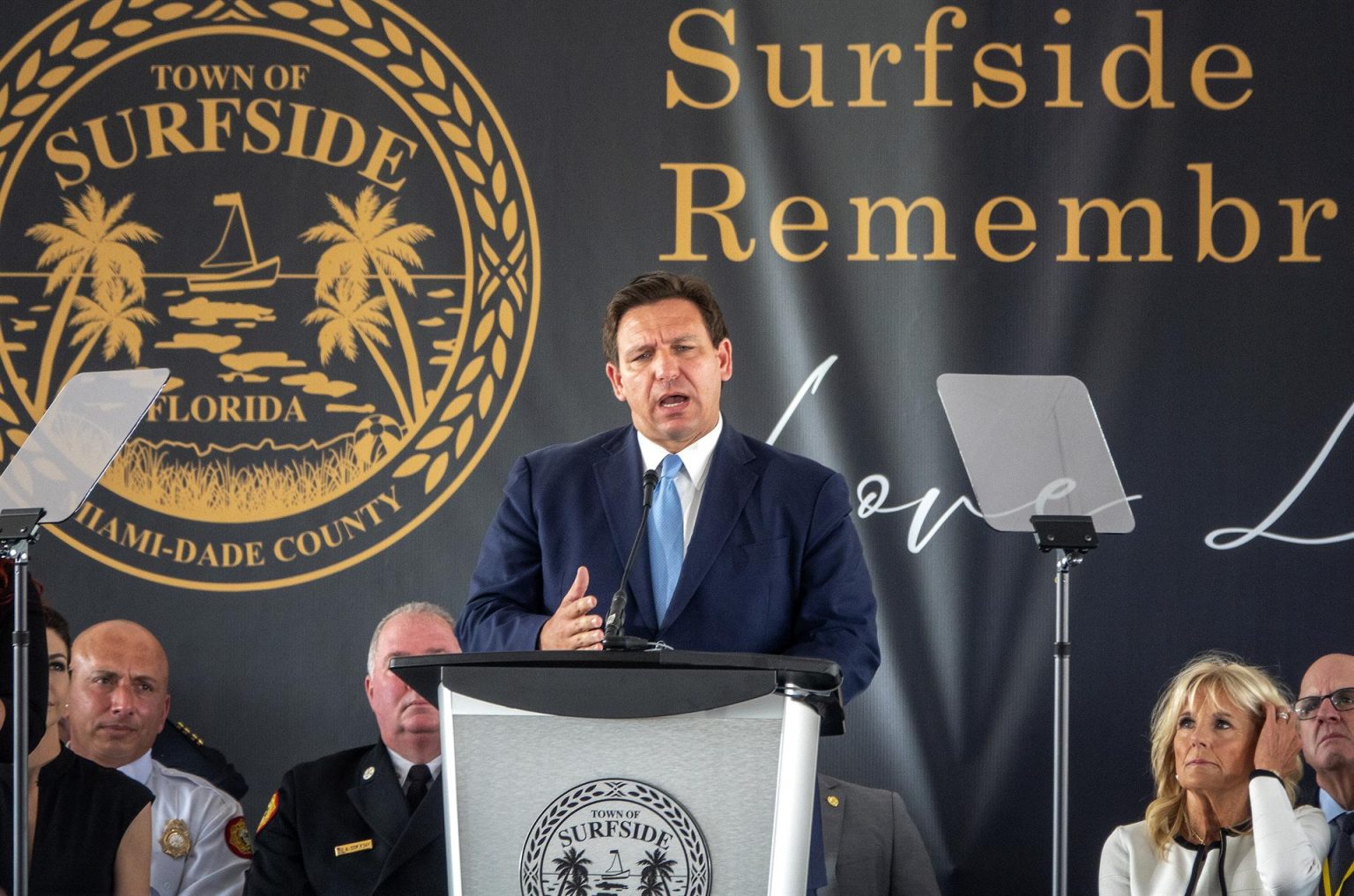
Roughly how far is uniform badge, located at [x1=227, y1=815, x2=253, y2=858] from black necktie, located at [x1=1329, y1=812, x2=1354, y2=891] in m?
2.27

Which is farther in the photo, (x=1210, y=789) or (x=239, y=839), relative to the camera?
(x=239, y=839)

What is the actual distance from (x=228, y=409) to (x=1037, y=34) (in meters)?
2.08

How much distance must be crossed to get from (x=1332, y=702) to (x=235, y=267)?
2.67m

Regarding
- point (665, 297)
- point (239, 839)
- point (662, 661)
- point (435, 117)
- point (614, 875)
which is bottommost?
point (239, 839)

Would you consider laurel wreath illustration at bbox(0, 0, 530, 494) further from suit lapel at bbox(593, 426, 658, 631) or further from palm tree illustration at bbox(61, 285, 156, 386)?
suit lapel at bbox(593, 426, 658, 631)

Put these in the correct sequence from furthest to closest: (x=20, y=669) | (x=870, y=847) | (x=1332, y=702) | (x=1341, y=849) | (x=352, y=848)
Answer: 1. (x=1332, y=702)
2. (x=870, y=847)
3. (x=1341, y=849)
4. (x=352, y=848)
5. (x=20, y=669)

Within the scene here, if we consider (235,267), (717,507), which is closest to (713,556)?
(717,507)

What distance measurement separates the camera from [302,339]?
3.64 metres

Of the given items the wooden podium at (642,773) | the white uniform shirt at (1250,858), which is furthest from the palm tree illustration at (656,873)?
the white uniform shirt at (1250,858)

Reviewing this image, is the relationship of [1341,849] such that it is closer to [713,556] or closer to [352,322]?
A: [713,556]

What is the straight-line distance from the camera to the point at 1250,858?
3.06 m

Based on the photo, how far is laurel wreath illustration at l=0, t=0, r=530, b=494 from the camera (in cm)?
362

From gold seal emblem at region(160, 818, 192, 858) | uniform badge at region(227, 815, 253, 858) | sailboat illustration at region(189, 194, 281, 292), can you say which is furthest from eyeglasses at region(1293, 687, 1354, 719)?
sailboat illustration at region(189, 194, 281, 292)

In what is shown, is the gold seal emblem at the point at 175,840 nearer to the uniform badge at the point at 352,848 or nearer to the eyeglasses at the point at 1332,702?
the uniform badge at the point at 352,848
